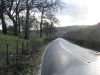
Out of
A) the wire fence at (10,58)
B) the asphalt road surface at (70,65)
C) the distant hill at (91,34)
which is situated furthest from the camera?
the distant hill at (91,34)

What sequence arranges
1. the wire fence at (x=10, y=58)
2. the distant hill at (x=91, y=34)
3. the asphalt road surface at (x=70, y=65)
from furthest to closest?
the distant hill at (x=91, y=34) < the asphalt road surface at (x=70, y=65) < the wire fence at (x=10, y=58)

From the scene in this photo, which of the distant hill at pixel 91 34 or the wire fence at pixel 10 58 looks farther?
the distant hill at pixel 91 34

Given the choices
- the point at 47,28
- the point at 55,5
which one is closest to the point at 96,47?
the point at 55,5

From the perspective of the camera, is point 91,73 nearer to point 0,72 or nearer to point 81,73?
point 81,73

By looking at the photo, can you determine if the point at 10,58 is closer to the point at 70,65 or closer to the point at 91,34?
the point at 70,65

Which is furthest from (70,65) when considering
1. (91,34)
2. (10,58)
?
(91,34)

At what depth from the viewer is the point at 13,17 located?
72.1 metres

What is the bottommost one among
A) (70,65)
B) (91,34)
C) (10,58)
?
(91,34)

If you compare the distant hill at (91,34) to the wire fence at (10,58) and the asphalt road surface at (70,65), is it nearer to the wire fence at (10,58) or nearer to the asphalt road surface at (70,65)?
the asphalt road surface at (70,65)

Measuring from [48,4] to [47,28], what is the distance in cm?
8531

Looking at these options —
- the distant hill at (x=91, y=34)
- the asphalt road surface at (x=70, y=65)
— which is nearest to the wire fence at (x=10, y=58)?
the asphalt road surface at (x=70, y=65)

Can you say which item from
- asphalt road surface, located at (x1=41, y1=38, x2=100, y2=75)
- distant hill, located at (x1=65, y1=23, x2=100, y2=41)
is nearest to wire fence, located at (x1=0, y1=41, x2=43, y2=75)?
asphalt road surface, located at (x1=41, y1=38, x2=100, y2=75)

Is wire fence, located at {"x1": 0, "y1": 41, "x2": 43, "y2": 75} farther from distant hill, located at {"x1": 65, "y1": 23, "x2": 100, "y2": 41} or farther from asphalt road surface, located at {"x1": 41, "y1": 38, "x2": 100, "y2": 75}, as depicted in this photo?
distant hill, located at {"x1": 65, "y1": 23, "x2": 100, "y2": 41}

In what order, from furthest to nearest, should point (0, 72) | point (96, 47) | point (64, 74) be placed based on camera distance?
point (96, 47) < point (64, 74) < point (0, 72)
